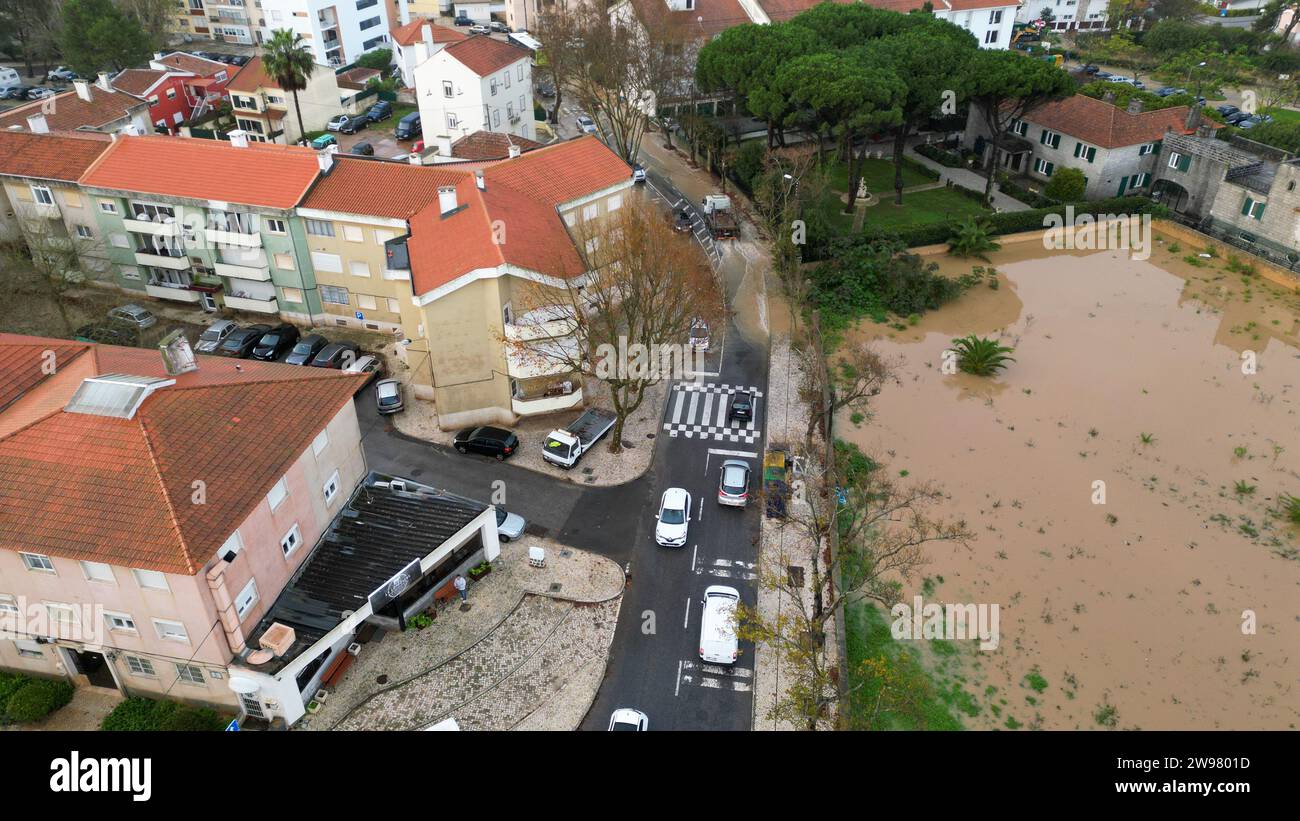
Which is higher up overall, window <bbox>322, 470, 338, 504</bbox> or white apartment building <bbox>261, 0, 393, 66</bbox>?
white apartment building <bbox>261, 0, 393, 66</bbox>

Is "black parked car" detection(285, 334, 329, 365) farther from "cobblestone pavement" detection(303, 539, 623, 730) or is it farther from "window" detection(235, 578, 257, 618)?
"window" detection(235, 578, 257, 618)

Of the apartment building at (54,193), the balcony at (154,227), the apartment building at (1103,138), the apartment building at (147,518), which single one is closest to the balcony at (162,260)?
the balcony at (154,227)

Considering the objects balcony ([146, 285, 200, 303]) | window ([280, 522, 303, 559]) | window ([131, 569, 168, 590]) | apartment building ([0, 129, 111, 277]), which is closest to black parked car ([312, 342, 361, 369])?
balcony ([146, 285, 200, 303])

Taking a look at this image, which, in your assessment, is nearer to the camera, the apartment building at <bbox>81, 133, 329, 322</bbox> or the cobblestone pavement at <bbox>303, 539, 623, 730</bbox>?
the cobblestone pavement at <bbox>303, 539, 623, 730</bbox>

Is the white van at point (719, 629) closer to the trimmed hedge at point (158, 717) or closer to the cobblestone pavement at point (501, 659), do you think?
the cobblestone pavement at point (501, 659)

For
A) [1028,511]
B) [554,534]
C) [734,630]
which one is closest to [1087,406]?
[1028,511]

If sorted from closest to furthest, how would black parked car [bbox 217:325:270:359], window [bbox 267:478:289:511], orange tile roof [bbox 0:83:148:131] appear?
window [bbox 267:478:289:511] → black parked car [bbox 217:325:270:359] → orange tile roof [bbox 0:83:148:131]
